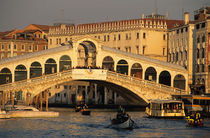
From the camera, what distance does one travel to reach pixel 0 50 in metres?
134

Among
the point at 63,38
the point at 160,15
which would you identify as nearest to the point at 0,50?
the point at 63,38

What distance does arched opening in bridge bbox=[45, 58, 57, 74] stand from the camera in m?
91.0

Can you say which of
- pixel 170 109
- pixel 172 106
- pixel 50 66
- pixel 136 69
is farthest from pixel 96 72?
pixel 172 106

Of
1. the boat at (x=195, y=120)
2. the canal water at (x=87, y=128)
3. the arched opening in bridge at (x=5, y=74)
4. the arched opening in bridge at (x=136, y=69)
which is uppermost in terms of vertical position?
the arched opening in bridge at (x=136, y=69)

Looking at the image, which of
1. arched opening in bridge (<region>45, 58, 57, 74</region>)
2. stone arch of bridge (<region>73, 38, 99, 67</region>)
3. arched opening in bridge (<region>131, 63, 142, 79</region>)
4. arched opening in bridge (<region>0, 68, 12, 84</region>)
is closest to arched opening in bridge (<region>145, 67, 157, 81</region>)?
arched opening in bridge (<region>131, 63, 142, 79</region>)

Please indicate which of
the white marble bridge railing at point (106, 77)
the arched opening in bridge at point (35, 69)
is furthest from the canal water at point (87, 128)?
the arched opening in bridge at point (35, 69)

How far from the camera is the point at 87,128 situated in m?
66.1

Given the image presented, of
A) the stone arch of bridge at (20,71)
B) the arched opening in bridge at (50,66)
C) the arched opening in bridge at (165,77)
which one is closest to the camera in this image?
the stone arch of bridge at (20,71)

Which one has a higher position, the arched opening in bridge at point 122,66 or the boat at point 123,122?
the arched opening in bridge at point 122,66

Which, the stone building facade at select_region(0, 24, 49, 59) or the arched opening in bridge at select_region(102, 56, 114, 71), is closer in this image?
the arched opening in bridge at select_region(102, 56, 114, 71)

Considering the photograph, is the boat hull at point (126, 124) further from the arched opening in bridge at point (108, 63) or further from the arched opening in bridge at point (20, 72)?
the arched opening in bridge at point (108, 63)

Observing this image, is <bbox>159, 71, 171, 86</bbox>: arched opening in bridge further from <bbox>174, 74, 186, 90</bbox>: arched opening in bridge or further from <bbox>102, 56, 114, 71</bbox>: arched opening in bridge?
<bbox>102, 56, 114, 71</bbox>: arched opening in bridge

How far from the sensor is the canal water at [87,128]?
60.4 meters

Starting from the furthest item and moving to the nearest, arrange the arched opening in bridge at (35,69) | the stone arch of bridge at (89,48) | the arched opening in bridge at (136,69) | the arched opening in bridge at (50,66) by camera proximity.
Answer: the arched opening in bridge at (136,69) → the stone arch of bridge at (89,48) → the arched opening in bridge at (50,66) → the arched opening in bridge at (35,69)
